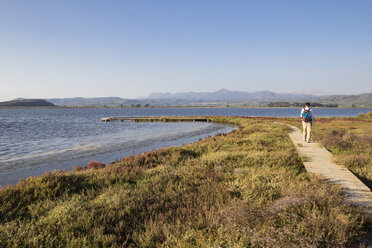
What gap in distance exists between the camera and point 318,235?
149 inches

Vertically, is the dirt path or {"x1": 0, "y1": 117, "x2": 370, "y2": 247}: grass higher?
{"x1": 0, "y1": 117, "x2": 370, "y2": 247}: grass

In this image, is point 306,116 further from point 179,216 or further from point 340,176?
point 179,216

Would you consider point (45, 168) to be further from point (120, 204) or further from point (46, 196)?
point (120, 204)

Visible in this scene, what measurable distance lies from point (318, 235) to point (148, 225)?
10.2 ft

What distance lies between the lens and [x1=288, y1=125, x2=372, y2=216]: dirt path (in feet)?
19.4

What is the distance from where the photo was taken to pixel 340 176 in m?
8.15

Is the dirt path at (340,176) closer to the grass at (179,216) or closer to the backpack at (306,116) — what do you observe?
the grass at (179,216)

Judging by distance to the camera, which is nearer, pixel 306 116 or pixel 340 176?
pixel 340 176

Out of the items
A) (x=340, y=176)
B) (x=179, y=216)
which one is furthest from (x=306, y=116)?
(x=179, y=216)

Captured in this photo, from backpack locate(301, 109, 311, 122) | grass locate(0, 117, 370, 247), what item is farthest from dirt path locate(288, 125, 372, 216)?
backpack locate(301, 109, 311, 122)

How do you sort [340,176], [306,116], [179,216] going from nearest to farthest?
[179,216]
[340,176]
[306,116]

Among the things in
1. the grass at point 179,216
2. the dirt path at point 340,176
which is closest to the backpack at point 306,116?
the dirt path at point 340,176

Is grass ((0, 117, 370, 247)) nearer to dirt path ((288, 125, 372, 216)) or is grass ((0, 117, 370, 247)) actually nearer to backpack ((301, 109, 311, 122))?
dirt path ((288, 125, 372, 216))

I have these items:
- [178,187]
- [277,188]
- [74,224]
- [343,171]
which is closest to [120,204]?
Result: [74,224]
